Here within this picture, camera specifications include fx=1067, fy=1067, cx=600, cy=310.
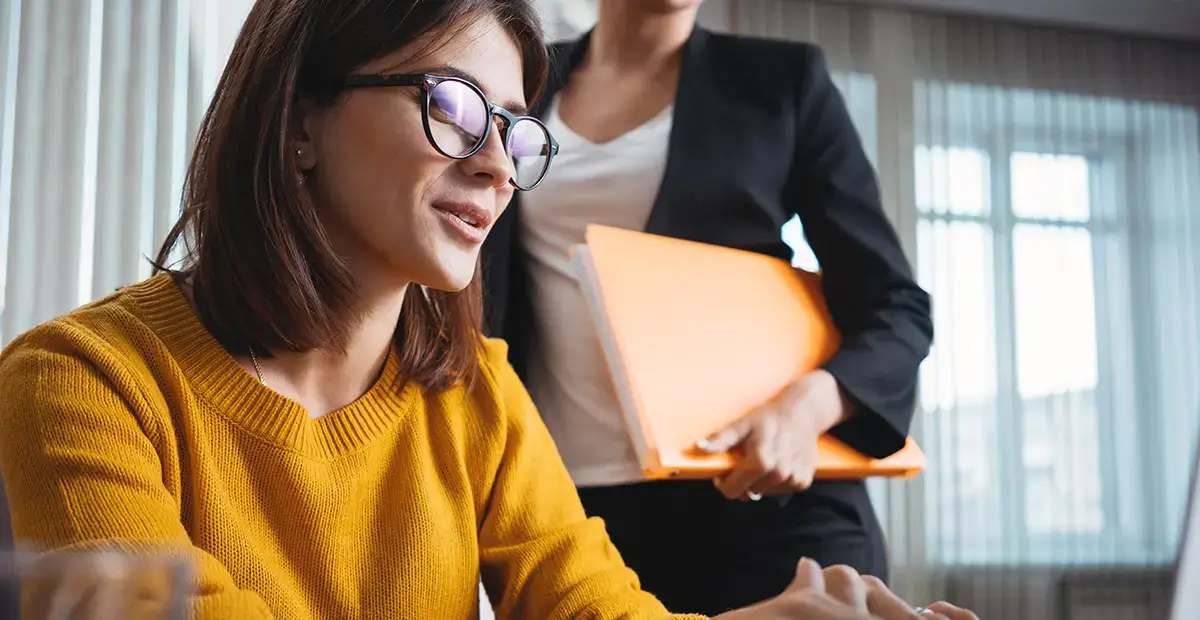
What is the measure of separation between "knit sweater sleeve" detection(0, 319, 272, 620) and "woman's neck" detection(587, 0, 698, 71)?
0.65 m

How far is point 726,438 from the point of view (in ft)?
3.20

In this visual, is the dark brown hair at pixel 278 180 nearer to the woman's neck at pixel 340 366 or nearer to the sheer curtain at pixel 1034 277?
the woman's neck at pixel 340 366

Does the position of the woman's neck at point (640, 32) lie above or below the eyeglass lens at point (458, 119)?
above

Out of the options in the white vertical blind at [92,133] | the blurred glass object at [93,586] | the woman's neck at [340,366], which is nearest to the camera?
the blurred glass object at [93,586]

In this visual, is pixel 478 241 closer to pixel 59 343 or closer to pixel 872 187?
pixel 59 343

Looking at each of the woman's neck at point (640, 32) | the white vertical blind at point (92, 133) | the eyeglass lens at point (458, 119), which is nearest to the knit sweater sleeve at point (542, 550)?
the eyeglass lens at point (458, 119)

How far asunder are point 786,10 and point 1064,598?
274 cm

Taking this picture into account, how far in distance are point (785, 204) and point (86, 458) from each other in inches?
30.6

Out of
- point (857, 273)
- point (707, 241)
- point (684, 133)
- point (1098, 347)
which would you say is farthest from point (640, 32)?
point (1098, 347)

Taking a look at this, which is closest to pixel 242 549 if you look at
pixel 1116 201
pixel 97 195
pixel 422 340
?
pixel 422 340

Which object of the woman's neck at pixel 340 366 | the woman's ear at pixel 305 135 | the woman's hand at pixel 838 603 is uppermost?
the woman's ear at pixel 305 135

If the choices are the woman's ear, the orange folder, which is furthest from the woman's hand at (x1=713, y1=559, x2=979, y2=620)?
the woman's ear

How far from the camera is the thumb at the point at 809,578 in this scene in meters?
0.67

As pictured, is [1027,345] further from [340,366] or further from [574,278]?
[340,366]
